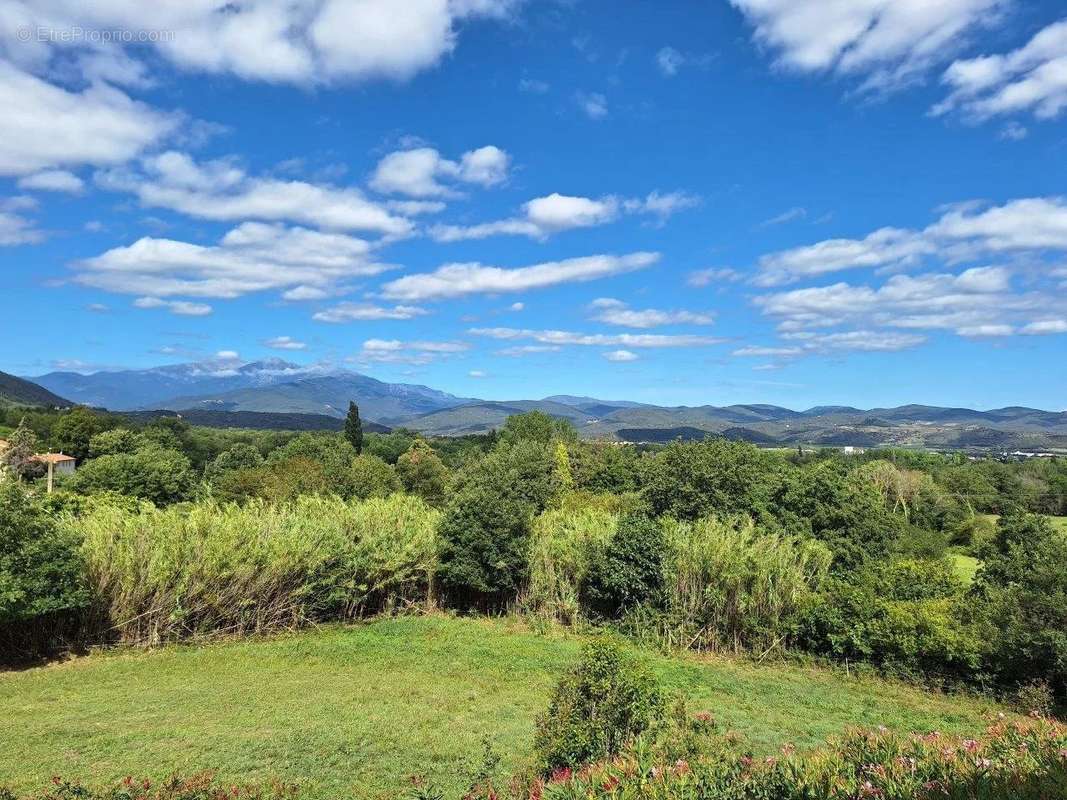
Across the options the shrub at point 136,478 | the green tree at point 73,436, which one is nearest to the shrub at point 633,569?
the shrub at point 136,478

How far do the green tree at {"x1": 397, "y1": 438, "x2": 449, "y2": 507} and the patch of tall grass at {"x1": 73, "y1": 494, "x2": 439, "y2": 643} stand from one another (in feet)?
85.3

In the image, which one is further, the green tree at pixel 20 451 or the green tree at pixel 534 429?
the green tree at pixel 534 429

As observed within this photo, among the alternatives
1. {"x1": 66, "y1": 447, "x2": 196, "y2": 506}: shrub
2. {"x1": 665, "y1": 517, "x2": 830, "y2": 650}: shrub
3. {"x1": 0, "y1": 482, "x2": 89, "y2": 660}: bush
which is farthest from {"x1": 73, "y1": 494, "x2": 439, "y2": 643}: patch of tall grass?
{"x1": 66, "y1": 447, "x2": 196, "y2": 506}: shrub

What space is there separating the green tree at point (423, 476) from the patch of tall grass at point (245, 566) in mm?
26002

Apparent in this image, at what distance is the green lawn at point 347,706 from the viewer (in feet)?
27.6

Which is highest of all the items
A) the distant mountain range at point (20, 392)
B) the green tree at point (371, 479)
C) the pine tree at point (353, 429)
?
the distant mountain range at point (20, 392)

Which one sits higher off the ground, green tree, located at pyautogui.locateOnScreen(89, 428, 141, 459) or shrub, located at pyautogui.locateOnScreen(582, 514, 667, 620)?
green tree, located at pyautogui.locateOnScreen(89, 428, 141, 459)

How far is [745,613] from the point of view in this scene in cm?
1711

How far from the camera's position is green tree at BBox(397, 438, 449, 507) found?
4938 cm

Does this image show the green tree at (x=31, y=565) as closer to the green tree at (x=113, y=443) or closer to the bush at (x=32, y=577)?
the bush at (x=32, y=577)

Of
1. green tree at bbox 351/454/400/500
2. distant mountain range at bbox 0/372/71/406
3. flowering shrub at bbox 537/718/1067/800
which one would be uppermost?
distant mountain range at bbox 0/372/71/406

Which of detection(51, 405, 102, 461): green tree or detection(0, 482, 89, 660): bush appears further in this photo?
detection(51, 405, 102, 461): green tree

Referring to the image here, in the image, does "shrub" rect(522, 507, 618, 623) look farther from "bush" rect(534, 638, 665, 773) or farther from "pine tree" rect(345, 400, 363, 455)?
"pine tree" rect(345, 400, 363, 455)

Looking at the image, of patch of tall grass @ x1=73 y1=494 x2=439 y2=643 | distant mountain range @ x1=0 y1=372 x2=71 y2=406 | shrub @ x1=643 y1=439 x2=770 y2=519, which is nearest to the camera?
patch of tall grass @ x1=73 y1=494 x2=439 y2=643
